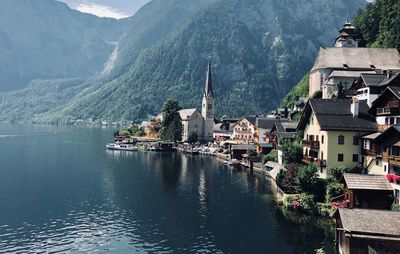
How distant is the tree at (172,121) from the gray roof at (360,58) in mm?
67085

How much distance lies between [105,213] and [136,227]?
32.1 feet

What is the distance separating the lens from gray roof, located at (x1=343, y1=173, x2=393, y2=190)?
52.7 meters

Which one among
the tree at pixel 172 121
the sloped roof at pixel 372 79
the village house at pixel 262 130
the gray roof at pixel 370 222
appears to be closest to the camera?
the gray roof at pixel 370 222

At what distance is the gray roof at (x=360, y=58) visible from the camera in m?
114

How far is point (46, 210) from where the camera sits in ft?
219

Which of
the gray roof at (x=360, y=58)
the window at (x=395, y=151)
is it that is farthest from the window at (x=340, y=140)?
the gray roof at (x=360, y=58)

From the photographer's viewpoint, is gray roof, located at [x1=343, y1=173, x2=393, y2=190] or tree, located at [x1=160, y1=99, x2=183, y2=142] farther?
tree, located at [x1=160, y1=99, x2=183, y2=142]

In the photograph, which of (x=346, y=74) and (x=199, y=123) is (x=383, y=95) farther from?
(x=199, y=123)

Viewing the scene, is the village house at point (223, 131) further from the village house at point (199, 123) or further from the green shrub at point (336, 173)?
the green shrub at point (336, 173)

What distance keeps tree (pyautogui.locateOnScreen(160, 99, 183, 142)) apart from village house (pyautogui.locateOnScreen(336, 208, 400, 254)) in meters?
135

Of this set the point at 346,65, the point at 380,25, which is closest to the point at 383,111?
the point at 346,65

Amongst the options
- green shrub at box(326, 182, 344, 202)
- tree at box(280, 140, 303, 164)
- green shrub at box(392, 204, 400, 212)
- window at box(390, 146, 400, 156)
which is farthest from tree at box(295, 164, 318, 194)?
green shrub at box(392, 204, 400, 212)

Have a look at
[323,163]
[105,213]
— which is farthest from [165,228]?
[323,163]

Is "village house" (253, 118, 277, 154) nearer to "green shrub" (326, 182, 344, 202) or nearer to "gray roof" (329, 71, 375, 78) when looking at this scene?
"gray roof" (329, 71, 375, 78)
